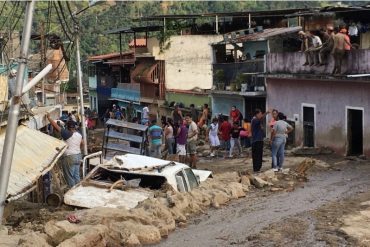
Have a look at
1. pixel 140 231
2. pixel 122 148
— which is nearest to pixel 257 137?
pixel 122 148

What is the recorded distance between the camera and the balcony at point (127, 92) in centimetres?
4556

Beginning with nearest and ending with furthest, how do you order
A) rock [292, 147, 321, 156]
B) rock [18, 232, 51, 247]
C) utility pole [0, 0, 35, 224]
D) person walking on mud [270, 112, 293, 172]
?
rock [18, 232, 51, 247]
utility pole [0, 0, 35, 224]
person walking on mud [270, 112, 293, 172]
rock [292, 147, 321, 156]

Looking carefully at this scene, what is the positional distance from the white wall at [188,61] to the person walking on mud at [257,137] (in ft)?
77.7

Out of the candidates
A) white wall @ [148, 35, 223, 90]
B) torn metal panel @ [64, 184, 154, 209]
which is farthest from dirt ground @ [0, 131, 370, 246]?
white wall @ [148, 35, 223, 90]

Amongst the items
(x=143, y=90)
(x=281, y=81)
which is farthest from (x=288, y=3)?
(x=281, y=81)

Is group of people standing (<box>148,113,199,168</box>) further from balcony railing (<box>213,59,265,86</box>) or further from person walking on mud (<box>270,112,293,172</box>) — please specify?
balcony railing (<box>213,59,265,86</box>)

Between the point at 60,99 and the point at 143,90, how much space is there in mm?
5859

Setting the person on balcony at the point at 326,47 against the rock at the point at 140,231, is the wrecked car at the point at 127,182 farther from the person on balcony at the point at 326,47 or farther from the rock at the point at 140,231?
the person on balcony at the point at 326,47

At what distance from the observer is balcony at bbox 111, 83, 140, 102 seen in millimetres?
45562

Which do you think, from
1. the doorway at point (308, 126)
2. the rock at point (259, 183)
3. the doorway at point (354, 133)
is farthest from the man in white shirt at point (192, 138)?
the doorway at point (308, 126)

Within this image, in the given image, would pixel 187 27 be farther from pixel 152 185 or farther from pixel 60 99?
pixel 152 185

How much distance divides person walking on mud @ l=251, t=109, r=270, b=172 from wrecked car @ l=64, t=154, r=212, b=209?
3438mm

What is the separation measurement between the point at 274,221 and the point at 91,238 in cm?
343

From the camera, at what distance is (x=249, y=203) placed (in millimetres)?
12539
